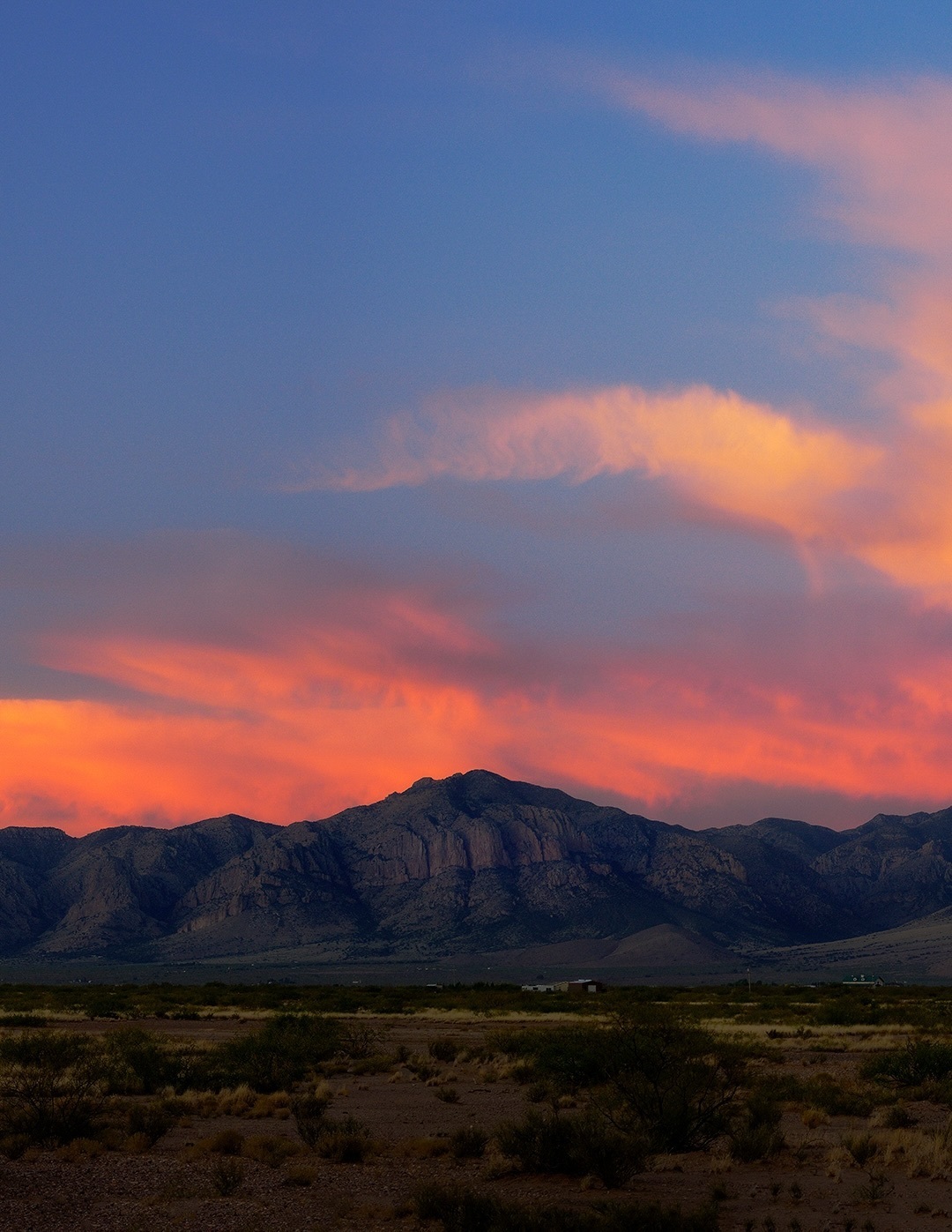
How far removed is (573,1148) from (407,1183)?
2.84 meters

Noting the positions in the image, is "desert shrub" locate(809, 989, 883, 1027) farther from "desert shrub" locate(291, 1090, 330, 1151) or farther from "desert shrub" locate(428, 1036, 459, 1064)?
"desert shrub" locate(291, 1090, 330, 1151)

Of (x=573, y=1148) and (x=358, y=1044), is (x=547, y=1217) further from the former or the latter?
(x=358, y=1044)

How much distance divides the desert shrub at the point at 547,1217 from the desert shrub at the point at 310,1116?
7004 millimetres

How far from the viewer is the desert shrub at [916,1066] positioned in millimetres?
34875

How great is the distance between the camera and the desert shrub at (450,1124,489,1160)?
23938 mm

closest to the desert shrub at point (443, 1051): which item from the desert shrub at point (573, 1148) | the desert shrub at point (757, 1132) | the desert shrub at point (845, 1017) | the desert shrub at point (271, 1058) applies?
the desert shrub at point (271, 1058)

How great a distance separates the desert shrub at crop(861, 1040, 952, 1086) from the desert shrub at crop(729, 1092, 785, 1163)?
943cm

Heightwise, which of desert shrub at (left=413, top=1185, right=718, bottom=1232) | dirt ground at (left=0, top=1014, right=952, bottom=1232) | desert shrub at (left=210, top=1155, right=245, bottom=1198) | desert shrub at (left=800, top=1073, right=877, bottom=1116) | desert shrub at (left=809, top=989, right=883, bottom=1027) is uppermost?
desert shrub at (left=413, top=1185, right=718, bottom=1232)

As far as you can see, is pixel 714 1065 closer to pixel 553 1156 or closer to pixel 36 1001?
pixel 553 1156

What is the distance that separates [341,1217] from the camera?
1905 centimetres

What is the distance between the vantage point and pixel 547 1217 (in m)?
17.4

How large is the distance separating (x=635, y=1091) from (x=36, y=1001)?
68909mm

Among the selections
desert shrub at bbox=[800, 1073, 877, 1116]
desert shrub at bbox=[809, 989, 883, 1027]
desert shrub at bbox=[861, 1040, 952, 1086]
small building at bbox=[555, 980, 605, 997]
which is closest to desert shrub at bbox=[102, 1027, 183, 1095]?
desert shrub at bbox=[800, 1073, 877, 1116]

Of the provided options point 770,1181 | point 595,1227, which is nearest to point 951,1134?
point 770,1181
